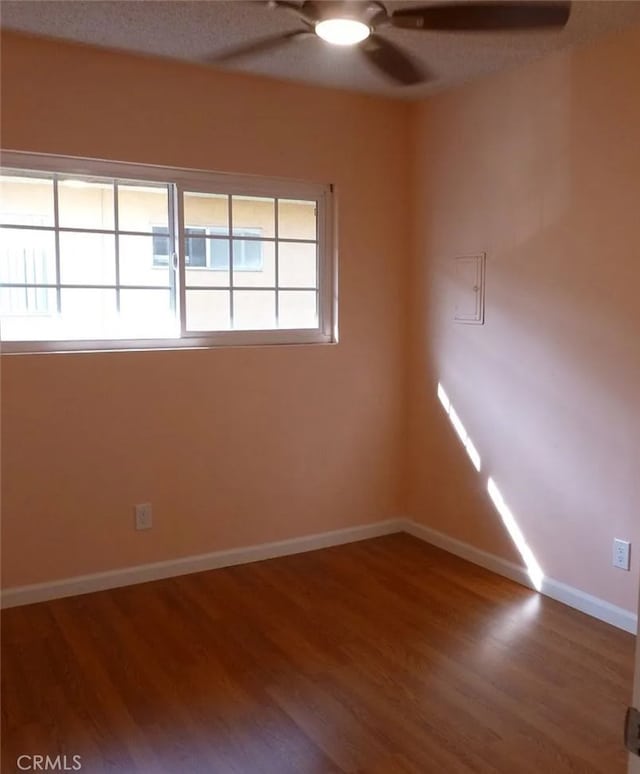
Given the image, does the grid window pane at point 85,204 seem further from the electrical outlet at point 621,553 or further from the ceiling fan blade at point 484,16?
the electrical outlet at point 621,553

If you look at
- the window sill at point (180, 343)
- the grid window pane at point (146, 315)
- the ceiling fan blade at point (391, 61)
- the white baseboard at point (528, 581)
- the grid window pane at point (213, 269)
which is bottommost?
the white baseboard at point (528, 581)

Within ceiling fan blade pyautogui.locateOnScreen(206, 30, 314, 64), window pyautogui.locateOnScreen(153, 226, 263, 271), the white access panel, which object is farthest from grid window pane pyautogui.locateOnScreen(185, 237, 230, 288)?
the white access panel

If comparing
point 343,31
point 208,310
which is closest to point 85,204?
point 208,310

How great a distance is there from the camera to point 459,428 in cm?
374

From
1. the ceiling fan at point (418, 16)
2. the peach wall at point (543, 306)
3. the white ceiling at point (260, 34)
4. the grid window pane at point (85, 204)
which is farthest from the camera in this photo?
the grid window pane at point (85, 204)

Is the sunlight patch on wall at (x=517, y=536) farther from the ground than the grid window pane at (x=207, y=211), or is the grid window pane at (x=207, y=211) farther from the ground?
the grid window pane at (x=207, y=211)

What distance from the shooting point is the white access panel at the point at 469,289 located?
3.54 meters

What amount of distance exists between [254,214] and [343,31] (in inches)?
53.0

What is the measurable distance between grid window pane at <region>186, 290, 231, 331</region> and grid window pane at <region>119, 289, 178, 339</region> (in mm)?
96

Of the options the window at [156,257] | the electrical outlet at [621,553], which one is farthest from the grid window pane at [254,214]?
the electrical outlet at [621,553]

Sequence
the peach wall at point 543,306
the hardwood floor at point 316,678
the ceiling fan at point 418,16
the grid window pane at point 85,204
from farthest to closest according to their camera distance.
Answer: the grid window pane at point 85,204 → the peach wall at point 543,306 → the ceiling fan at point 418,16 → the hardwood floor at point 316,678

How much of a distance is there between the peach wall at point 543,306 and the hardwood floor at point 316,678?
396 mm

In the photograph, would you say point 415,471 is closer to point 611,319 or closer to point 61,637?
point 611,319

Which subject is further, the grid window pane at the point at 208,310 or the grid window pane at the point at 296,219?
the grid window pane at the point at 296,219
